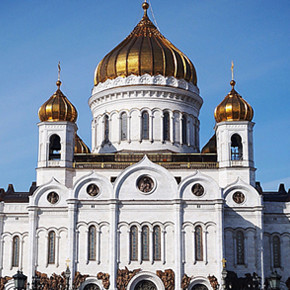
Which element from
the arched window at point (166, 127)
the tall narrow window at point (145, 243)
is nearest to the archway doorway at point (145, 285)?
the tall narrow window at point (145, 243)

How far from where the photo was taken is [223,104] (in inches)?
1779

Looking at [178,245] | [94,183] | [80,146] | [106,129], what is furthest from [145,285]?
[80,146]

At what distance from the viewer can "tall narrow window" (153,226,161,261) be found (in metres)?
41.4

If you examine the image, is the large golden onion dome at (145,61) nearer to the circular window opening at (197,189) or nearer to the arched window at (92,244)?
the circular window opening at (197,189)

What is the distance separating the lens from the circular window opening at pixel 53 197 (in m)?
43.1

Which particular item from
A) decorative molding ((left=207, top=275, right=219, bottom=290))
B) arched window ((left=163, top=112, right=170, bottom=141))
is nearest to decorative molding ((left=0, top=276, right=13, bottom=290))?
decorative molding ((left=207, top=275, right=219, bottom=290))

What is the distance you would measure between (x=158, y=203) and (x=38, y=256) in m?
8.71

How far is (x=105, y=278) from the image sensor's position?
1601 inches

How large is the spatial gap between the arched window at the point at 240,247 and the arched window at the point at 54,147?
13.8 meters

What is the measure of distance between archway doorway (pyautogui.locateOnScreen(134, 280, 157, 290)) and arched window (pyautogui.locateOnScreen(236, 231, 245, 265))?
5.94 m

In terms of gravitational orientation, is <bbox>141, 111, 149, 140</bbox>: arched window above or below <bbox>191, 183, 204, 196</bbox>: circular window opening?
above

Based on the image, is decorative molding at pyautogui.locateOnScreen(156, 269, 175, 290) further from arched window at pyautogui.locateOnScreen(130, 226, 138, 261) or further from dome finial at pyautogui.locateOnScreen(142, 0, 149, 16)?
dome finial at pyautogui.locateOnScreen(142, 0, 149, 16)

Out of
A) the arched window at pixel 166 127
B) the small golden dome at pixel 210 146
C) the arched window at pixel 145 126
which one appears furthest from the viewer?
the small golden dome at pixel 210 146

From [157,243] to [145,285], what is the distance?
2.81m
